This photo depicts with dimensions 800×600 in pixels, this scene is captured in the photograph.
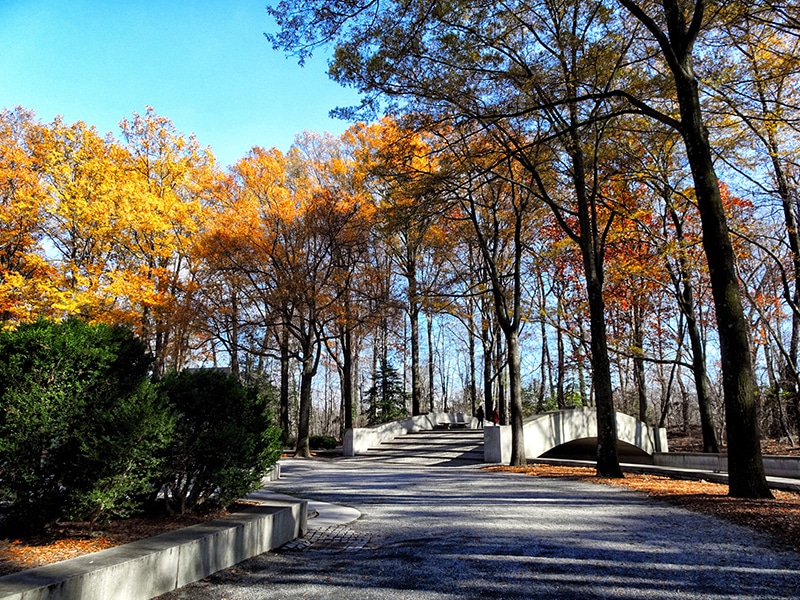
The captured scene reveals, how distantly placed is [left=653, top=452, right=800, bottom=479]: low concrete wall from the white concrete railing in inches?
91.1

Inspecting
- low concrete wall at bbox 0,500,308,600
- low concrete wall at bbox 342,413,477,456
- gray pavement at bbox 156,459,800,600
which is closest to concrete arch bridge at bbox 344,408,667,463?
low concrete wall at bbox 342,413,477,456

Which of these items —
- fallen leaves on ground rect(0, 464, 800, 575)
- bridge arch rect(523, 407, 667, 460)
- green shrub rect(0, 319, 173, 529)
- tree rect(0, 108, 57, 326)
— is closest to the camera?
fallen leaves on ground rect(0, 464, 800, 575)

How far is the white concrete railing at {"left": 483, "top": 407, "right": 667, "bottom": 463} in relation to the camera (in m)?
15.4

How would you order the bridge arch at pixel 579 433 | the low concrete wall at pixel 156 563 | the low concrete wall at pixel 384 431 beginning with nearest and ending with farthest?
the low concrete wall at pixel 156 563 → the bridge arch at pixel 579 433 → the low concrete wall at pixel 384 431

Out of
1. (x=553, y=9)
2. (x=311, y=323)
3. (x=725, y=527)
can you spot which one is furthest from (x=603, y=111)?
(x=311, y=323)

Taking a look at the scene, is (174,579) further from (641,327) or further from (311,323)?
(641,327)

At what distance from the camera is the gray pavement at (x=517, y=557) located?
3443 mm

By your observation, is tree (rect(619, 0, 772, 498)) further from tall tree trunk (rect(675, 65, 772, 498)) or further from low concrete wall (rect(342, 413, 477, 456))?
low concrete wall (rect(342, 413, 477, 456))

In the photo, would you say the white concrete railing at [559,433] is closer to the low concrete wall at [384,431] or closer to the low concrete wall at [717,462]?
the low concrete wall at [717,462]

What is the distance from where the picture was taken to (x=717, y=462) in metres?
14.7

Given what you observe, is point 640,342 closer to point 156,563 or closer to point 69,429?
point 156,563

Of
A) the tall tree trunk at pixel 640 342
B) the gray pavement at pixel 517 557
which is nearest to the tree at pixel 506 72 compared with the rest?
the gray pavement at pixel 517 557

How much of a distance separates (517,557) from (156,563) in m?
2.83

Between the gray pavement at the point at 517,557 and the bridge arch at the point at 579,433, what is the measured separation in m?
10.3
